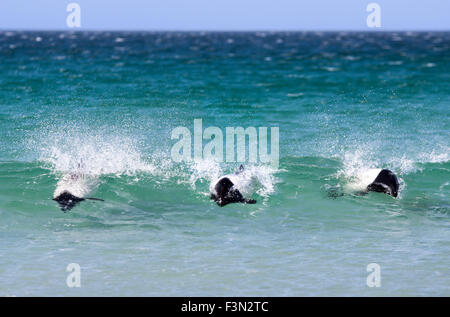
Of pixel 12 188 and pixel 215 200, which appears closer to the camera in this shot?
pixel 215 200

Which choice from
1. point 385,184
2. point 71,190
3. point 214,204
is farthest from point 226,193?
point 385,184

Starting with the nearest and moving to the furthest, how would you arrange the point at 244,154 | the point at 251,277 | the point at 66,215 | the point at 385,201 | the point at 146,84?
the point at 251,277
the point at 66,215
the point at 385,201
the point at 244,154
the point at 146,84

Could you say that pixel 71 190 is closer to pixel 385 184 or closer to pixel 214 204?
pixel 214 204

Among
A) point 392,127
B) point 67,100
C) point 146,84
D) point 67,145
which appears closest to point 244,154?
point 67,145

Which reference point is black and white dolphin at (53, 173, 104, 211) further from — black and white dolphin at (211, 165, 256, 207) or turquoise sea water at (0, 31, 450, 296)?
black and white dolphin at (211, 165, 256, 207)

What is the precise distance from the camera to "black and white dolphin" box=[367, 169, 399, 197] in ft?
46.3

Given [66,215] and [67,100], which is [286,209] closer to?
[66,215]

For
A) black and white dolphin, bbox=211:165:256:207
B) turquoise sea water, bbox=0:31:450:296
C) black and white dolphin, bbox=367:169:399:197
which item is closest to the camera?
turquoise sea water, bbox=0:31:450:296

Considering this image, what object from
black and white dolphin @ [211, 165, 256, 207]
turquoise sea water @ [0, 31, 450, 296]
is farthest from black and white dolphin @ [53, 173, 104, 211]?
black and white dolphin @ [211, 165, 256, 207]

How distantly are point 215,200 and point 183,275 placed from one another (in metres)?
4.07

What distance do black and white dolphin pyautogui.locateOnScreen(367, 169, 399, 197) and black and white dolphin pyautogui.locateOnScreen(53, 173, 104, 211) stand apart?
18.4 ft

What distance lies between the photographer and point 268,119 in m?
24.5

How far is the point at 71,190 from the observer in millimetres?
13914

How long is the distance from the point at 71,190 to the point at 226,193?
125 inches
